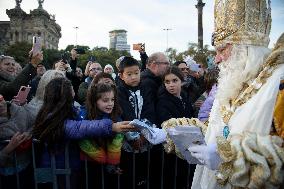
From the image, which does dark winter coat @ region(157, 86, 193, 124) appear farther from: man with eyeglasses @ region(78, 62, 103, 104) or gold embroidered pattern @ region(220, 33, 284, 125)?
gold embroidered pattern @ region(220, 33, 284, 125)

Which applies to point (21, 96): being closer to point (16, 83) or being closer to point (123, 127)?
point (16, 83)

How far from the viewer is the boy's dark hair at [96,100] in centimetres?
364

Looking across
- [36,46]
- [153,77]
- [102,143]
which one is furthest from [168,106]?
[36,46]

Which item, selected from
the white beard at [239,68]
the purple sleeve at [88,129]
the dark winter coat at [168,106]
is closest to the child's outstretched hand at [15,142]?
the purple sleeve at [88,129]

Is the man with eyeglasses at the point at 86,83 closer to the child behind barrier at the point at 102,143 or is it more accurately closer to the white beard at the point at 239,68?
the child behind barrier at the point at 102,143

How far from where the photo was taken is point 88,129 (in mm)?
3303

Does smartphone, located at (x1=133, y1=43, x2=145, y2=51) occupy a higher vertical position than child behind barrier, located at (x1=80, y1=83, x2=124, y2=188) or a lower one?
higher

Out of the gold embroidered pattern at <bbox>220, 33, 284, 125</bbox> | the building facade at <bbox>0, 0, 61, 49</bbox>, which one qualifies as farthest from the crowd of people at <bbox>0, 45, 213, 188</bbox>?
the building facade at <bbox>0, 0, 61, 49</bbox>

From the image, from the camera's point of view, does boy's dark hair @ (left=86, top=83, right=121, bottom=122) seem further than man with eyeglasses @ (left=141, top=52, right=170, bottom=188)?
No

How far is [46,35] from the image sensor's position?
100125 mm

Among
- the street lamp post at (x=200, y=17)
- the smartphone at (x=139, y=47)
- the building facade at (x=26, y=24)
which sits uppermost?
the building facade at (x=26, y=24)

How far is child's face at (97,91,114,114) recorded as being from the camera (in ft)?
12.0

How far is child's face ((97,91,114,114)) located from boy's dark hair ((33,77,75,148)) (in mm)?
307

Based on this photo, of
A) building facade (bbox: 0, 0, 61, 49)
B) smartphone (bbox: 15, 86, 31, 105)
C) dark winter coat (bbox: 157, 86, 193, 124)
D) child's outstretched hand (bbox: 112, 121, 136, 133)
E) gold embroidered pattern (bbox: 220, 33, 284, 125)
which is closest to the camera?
gold embroidered pattern (bbox: 220, 33, 284, 125)
